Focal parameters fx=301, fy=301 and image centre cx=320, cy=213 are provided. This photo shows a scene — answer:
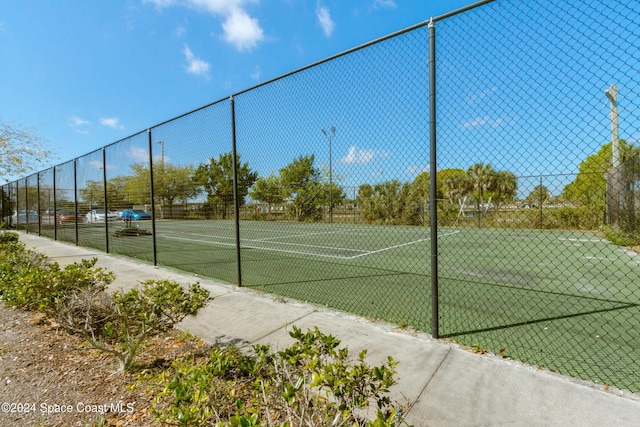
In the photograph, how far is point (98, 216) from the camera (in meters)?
8.97

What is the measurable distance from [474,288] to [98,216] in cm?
1003

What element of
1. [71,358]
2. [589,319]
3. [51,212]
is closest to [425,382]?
[589,319]

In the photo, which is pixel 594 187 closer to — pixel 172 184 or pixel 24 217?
pixel 172 184

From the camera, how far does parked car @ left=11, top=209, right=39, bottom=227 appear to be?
1533 cm

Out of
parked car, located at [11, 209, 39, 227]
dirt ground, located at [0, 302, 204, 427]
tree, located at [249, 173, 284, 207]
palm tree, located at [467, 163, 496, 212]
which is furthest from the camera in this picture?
parked car, located at [11, 209, 39, 227]

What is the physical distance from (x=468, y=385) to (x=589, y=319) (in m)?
2.33

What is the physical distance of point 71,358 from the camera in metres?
2.64

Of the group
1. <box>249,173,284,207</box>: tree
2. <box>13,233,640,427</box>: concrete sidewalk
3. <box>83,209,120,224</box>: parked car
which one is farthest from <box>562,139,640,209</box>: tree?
<box>83,209,120,224</box>: parked car

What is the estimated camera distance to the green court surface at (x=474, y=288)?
8.71 feet

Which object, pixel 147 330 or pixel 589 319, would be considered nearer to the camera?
pixel 147 330

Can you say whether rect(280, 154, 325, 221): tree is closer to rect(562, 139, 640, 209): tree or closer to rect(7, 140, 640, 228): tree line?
rect(7, 140, 640, 228): tree line

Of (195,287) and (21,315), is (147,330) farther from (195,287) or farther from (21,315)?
(21,315)

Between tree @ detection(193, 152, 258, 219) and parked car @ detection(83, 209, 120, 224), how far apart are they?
4.00 meters

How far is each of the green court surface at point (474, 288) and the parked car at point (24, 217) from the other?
898 centimetres
